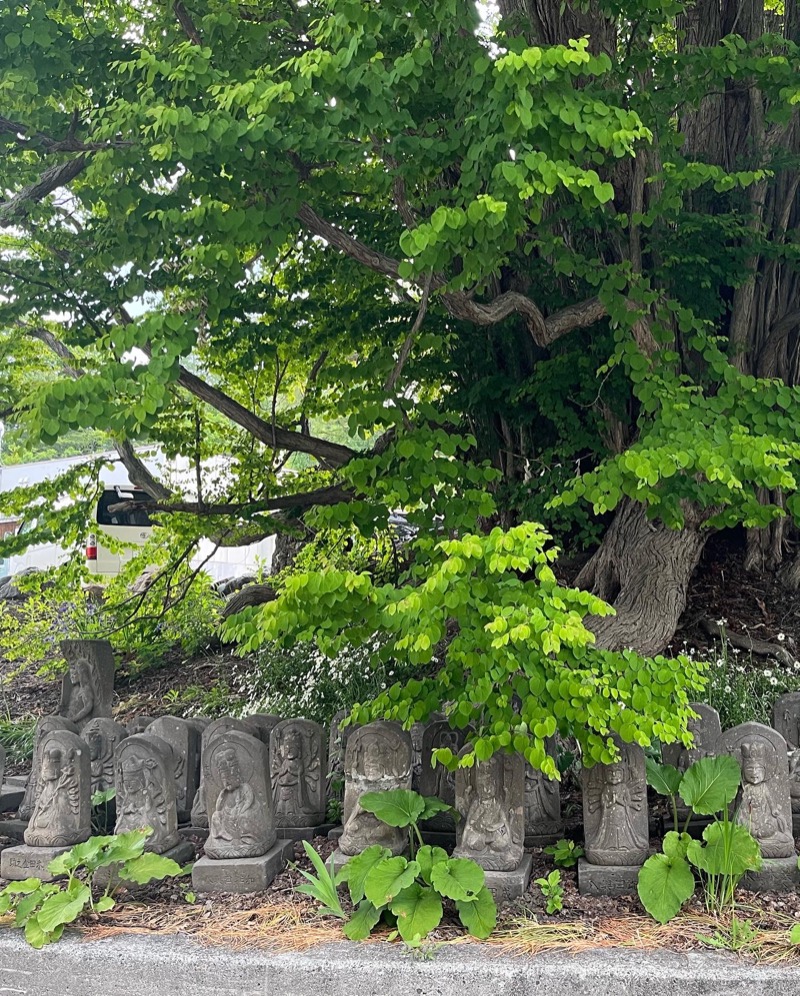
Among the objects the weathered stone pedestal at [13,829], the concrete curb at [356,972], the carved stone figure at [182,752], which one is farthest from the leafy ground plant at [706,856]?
the weathered stone pedestal at [13,829]

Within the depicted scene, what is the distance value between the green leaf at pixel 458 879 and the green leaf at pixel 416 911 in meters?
0.05

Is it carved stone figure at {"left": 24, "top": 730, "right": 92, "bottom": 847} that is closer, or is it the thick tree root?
carved stone figure at {"left": 24, "top": 730, "right": 92, "bottom": 847}

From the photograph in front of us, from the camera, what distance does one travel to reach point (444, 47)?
4426 mm

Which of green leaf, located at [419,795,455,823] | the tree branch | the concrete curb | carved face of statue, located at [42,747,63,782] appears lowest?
the concrete curb

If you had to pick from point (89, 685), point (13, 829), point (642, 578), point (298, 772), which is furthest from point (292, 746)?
point (642, 578)

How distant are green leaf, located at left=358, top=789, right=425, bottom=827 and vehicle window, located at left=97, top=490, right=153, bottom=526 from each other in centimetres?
1304

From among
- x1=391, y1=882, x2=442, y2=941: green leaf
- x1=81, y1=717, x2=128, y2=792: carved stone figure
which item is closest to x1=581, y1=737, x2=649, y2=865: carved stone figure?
x1=391, y1=882, x2=442, y2=941: green leaf

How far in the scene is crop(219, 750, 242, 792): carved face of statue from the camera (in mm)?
3924

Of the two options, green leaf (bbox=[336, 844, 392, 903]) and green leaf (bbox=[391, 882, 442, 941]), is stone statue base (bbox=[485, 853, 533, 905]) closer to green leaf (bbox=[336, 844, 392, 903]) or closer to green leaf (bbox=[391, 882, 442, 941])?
green leaf (bbox=[391, 882, 442, 941])

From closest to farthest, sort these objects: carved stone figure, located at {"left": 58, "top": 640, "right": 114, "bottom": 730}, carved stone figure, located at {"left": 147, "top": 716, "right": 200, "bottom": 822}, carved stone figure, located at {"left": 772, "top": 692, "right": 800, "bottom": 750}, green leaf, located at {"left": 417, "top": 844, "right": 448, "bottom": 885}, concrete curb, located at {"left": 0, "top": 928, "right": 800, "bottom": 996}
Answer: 1. concrete curb, located at {"left": 0, "top": 928, "right": 800, "bottom": 996}
2. green leaf, located at {"left": 417, "top": 844, "right": 448, "bottom": 885}
3. carved stone figure, located at {"left": 772, "top": 692, "right": 800, "bottom": 750}
4. carved stone figure, located at {"left": 147, "top": 716, "right": 200, "bottom": 822}
5. carved stone figure, located at {"left": 58, "top": 640, "right": 114, "bottom": 730}

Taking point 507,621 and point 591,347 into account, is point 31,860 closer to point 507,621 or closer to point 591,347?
point 507,621

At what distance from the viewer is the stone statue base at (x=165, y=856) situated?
3752mm

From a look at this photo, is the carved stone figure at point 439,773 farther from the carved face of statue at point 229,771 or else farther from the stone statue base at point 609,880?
the carved face of statue at point 229,771

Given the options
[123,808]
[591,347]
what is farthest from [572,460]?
[123,808]
